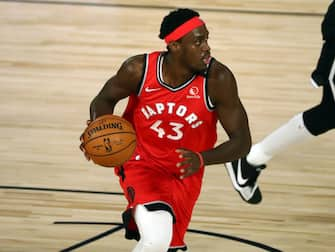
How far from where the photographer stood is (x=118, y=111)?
7805 millimetres

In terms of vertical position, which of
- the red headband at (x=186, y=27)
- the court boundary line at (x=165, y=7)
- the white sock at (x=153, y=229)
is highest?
the red headband at (x=186, y=27)

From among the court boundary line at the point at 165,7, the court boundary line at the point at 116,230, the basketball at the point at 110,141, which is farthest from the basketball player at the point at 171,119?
the court boundary line at the point at 165,7

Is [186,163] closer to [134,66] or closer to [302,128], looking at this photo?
[134,66]

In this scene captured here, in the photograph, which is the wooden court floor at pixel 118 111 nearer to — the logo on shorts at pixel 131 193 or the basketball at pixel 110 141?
the logo on shorts at pixel 131 193

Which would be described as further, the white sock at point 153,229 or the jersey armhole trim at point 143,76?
the jersey armhole trim at point 143,76

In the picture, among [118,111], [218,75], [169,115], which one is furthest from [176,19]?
[118,111]

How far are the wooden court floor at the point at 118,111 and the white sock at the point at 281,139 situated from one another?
334 mm

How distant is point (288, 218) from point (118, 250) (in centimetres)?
123

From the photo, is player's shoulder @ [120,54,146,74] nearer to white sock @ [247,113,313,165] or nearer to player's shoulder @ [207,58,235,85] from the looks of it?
player's shoulder @ [207,58,235,85]

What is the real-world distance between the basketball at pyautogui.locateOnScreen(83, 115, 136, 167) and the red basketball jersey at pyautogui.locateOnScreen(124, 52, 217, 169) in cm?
22

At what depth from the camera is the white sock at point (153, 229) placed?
4.38m

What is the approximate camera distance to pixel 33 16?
10.4 m

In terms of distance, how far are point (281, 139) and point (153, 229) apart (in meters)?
1.85

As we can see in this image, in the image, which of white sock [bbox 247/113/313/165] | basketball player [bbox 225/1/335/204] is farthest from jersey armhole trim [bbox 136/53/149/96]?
white sock [bbox 247/113/313/165]
